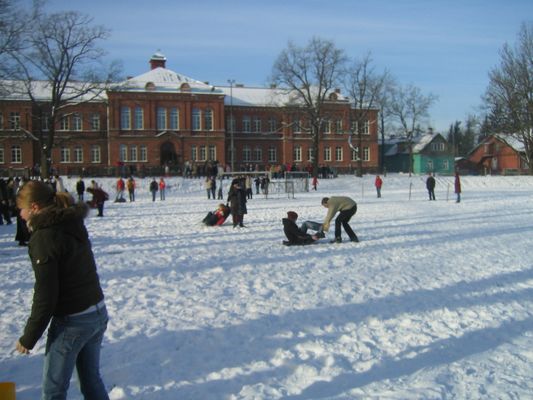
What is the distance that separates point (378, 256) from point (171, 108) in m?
54.8

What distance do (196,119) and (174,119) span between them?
2790 millimetres

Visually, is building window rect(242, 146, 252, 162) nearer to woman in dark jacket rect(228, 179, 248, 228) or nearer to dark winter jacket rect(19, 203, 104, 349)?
woman in dark jacket rect(228, 179, 248, 228)

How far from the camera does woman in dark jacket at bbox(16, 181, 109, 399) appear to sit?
9.97 feet

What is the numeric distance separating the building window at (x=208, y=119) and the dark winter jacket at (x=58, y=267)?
6173 cm

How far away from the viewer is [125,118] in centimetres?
6106

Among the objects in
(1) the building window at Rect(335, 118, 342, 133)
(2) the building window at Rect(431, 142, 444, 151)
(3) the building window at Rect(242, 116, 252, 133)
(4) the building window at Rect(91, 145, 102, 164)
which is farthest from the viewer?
(2) the building window at Rect(431, 142, 444, 151)

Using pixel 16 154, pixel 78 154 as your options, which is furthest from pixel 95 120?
pixel 16 154

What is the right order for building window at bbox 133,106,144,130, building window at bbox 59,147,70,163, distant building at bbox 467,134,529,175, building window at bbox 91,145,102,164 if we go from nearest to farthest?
1. building window at bbox 59,147,70,163
2. building window at bbox 133,106,144,130
3. building window at bbox 91,145,102,164
4. distant building at bbox 467,134,529,175

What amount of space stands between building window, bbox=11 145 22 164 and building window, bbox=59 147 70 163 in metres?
4.58

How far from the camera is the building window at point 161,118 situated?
62.0 m

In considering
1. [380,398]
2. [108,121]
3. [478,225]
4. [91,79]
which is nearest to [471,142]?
[108,121]

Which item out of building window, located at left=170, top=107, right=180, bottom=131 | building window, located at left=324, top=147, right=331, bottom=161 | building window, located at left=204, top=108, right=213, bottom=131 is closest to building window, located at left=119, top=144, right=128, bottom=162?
building window, located at left=170, top=107, right=180, bottom=131

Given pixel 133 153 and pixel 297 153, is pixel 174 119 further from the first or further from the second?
pixel 297 153

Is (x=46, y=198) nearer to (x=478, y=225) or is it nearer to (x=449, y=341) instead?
(x=449, y=341)
